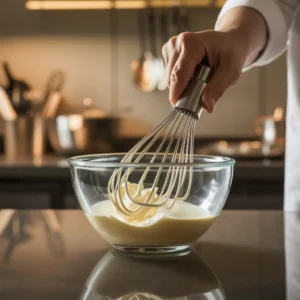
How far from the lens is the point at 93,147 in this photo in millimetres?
1820

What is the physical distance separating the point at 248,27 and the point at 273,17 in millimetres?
93

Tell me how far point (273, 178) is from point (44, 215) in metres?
0.90

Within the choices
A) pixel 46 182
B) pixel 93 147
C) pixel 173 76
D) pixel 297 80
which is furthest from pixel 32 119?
pixel 173 76

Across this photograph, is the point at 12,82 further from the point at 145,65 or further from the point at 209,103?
the point at 209,103

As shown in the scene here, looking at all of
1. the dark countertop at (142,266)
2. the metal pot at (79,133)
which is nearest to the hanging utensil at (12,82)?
the metal pot at (79,133)

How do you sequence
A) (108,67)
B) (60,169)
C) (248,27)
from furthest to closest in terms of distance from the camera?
(108,67)
(60,169)
(248,27)

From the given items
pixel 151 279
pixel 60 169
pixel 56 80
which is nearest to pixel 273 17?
pixel 151 279

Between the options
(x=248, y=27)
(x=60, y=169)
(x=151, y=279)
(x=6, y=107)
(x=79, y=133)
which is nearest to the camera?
(x=151, y=279)

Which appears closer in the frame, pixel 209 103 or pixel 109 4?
pixel 209 103

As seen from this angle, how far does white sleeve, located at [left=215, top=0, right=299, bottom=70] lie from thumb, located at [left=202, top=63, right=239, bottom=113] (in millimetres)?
190

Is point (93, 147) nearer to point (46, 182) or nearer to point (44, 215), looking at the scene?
point (46, 182)

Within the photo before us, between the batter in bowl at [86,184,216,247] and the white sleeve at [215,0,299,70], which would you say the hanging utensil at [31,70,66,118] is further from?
the batter in bowl at [86,184,216,247]

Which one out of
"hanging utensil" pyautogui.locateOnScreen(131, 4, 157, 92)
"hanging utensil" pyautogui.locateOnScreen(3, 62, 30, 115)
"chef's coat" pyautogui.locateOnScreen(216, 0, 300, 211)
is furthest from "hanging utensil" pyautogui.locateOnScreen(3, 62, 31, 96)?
"chef's coat" pyautogui.locateOnScreen(216, 0, 300, 211)

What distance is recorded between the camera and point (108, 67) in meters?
2.01
